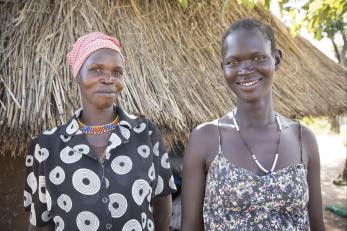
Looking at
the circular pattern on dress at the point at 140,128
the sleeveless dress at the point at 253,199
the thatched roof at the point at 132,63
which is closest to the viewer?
the sleeveless dress at the point at 253,199

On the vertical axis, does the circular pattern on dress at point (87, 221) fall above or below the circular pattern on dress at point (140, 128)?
below

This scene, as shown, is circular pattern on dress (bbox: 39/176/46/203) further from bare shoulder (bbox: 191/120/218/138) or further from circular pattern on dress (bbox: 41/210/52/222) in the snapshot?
bare shoulder (bbox: 191/120/218/138)

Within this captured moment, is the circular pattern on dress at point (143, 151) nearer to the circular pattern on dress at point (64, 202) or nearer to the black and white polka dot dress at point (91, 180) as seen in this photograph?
the black and white polka dot dress at point (91, 180)

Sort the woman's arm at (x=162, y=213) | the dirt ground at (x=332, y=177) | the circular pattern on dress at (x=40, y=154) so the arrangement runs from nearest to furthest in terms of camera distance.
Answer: the circular pattern on dress at (x=40, y=154)
the woman's arm at (x=162, y=213)
the dirt ground at (x=332, y=177)

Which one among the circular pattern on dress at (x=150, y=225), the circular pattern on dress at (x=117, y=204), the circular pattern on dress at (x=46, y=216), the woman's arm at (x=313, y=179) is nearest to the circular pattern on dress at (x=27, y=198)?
the circular pattern on dress at (x=46, y=216)

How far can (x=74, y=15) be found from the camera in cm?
293

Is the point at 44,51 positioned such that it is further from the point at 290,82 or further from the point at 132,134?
the point at 290,82

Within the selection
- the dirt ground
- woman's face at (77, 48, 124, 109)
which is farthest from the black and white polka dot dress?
the dirt ground

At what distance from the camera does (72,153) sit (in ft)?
5.21

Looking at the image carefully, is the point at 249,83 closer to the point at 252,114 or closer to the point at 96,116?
the point at 252,114

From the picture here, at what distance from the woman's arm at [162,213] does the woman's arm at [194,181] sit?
227 millimetres

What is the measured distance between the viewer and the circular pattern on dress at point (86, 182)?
1537 millimetres

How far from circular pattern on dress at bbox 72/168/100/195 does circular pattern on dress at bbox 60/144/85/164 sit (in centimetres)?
6

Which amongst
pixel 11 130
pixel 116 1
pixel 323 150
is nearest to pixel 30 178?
pixel 11 130
